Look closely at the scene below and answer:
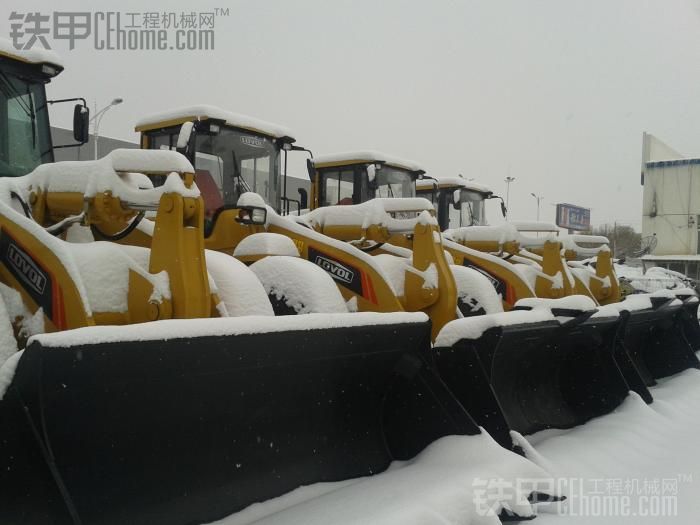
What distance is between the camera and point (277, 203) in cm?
679

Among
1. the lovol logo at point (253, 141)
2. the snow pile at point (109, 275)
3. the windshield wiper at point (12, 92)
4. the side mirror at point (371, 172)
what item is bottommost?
the snow pile at point (109, 275)

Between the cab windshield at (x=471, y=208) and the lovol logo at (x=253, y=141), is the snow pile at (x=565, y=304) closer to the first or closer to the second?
the lovol logo at (x=253, y=141)

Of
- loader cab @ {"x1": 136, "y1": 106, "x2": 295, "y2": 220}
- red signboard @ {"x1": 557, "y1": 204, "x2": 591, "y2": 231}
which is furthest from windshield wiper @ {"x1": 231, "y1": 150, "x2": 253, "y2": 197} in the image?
red signboard @ {"x1": 557, "y1": 204, "x2": 591, "y2": 231}

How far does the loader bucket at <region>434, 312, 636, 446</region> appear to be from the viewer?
418cm

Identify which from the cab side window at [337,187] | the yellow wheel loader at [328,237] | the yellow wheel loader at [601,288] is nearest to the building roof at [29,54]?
the yellow wheel loader at [328,237]

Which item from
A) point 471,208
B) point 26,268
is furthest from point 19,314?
A: point 471,208

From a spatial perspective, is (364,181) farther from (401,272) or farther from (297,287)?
(297,287)

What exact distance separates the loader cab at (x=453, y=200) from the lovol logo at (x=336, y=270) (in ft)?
18.6

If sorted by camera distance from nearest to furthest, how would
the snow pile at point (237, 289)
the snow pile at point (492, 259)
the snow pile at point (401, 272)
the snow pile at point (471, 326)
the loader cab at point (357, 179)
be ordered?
the snow pile at point (237, 289) < the snow pile at point (471, 326) < the snow pile at point (401, 272) < the snow pile at point (492, 259) < the loader cab at point (357, 179)

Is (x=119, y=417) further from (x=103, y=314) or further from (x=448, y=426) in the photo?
(x=448, y=426)

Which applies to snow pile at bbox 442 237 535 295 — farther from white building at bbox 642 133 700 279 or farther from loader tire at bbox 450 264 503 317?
white building at bbox 642 133 700 279

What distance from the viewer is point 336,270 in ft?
17.5

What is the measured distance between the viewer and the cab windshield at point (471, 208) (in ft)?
37.1

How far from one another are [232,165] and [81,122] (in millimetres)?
1269
